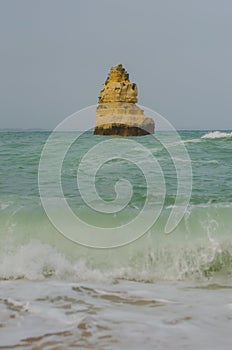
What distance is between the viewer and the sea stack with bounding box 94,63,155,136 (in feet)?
115

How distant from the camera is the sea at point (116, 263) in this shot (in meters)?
2.28

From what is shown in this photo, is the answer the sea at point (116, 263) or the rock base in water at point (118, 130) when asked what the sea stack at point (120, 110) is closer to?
the rock base in water at point (118, 130)

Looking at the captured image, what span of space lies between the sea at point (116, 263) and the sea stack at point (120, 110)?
2651cm

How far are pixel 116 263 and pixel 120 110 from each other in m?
32.5

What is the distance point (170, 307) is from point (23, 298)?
1158mm

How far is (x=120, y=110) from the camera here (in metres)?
36.0

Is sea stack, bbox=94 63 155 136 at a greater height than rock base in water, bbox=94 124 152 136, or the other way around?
sea stack, bbox=94 63 155 136

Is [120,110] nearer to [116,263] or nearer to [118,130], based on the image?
[118,130]

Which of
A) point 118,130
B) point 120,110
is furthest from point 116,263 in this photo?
point 120,110

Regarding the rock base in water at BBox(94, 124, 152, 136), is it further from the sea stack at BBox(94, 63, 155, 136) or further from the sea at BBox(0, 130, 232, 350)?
the sea at BBox(0, 130, 232, 350)

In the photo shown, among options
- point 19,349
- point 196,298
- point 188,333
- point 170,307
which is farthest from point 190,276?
point 19,349

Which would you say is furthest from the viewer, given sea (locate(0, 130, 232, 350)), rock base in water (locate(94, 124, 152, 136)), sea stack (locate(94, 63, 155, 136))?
sea stack (locate(94, 63, 155, 136))

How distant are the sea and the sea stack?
26.5m

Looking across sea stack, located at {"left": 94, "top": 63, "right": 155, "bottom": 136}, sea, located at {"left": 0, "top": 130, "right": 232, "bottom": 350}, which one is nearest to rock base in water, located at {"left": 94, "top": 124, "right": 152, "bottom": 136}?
sea stack, located at {"left": 94, "top": 63, "right": 155, "bottom": 136}
